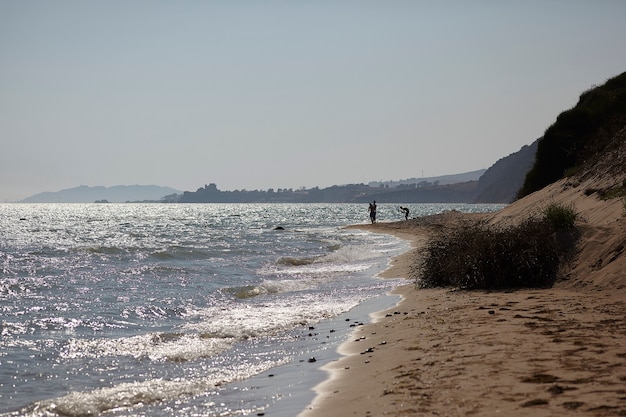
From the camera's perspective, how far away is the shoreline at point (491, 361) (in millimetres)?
5320

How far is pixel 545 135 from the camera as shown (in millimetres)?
31156

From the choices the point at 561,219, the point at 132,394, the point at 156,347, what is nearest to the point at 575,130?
the point at 561,219

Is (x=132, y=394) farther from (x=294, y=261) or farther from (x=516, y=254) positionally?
(x=294, y=261)

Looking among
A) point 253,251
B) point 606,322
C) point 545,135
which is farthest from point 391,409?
point 253,251

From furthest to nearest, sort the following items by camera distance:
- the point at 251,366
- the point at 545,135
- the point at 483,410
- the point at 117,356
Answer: the point at 545,135 < the point at 117,356 < the point at 251,366 < the point at 483,410

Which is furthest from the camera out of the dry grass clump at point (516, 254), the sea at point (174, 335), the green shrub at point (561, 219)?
the green shrub at point (561, 219)

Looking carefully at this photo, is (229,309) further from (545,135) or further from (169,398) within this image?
(545,135)

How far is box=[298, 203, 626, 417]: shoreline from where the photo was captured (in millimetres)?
5320

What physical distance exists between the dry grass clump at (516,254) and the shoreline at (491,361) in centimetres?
145

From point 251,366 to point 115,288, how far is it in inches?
448

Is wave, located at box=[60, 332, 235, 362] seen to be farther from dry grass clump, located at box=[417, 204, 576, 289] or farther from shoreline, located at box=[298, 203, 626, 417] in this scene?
dry grass clump, located at box=[417, 204, 576, 289]

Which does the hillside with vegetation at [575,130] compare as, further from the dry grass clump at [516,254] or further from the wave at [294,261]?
the dry grass clump at [516,254]

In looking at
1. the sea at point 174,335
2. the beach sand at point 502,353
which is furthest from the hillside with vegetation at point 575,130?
the beach sand at point 502,353

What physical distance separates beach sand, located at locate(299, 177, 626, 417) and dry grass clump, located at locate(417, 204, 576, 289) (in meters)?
0.44
